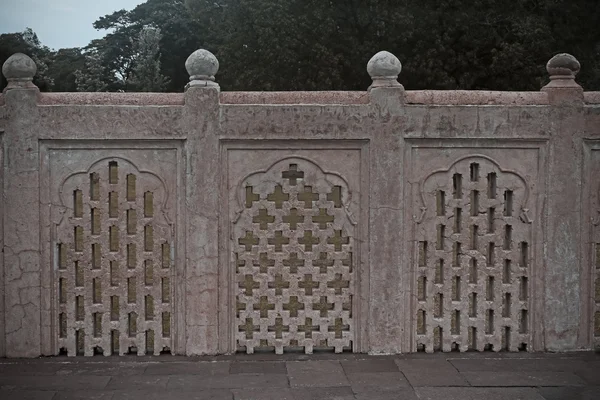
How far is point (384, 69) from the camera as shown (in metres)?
6.50

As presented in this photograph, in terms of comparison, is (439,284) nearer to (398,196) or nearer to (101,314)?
(398,196)

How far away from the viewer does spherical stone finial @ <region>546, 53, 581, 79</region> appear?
21.7 feet

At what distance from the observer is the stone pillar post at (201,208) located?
252 inches

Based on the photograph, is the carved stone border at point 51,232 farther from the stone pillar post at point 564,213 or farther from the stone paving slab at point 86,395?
the stone pillar post at point 564,213

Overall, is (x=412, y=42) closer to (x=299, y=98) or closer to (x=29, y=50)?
(x=29, y=50)

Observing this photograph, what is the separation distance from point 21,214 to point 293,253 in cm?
216

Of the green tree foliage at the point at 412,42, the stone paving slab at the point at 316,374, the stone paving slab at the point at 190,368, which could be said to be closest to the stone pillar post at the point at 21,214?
the stone paving slab at the point at 190,368

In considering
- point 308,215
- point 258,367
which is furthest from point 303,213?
point 258,367

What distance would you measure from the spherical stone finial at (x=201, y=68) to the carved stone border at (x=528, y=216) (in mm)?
1658

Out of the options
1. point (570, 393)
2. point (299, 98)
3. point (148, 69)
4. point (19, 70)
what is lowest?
point (570, 393)

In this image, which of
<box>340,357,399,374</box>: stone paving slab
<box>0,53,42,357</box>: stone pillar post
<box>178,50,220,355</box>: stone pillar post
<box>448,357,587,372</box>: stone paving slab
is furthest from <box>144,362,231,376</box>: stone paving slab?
<box>448,357,587,372</box>: stone paving slab

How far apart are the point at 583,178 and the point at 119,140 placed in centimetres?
373

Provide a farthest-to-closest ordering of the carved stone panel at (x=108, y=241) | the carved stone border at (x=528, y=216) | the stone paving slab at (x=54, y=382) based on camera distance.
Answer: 1. the carved stone border at (x=528, y=216)
2. the carved stone panel at (x=108, y=241)
3. the stone paving slab at (x=54, y=382)

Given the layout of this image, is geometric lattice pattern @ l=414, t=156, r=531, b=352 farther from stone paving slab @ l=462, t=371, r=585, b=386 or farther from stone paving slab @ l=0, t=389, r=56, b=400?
stone paving slab @ l=0, t=389, r=56, b=400
